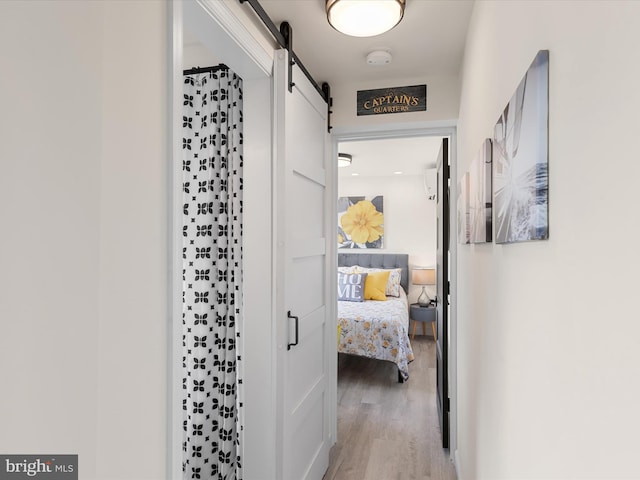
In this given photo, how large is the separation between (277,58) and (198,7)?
0.62 m

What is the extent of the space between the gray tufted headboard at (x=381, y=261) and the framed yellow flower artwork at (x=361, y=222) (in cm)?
17

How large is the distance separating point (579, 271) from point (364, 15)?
1452 mm

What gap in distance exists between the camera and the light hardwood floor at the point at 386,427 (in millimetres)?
2568

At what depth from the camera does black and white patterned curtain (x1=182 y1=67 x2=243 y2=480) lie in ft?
7.00

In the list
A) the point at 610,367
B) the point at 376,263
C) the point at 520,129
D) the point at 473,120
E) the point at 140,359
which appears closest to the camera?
the point at 610,367

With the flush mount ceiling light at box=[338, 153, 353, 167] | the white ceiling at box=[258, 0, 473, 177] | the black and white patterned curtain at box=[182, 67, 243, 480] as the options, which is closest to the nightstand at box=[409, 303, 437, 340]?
the flush mount ceiling light at box=[338, 153, 353, 167]

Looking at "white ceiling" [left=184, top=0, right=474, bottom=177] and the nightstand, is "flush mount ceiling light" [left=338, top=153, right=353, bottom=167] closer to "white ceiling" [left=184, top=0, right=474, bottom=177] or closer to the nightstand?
"white ceiling" [left=184, top=0, right=474, bottom=177]

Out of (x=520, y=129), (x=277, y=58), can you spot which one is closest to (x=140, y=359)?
(x=520, y=129)

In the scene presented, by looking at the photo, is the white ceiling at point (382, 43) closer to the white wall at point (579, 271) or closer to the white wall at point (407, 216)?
the white wall at point (579, 271)

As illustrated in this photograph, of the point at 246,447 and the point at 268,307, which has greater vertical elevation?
the point at 268,307

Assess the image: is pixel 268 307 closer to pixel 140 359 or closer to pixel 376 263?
pixel 140 359

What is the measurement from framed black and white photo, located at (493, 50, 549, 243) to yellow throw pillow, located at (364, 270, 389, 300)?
4496 mm

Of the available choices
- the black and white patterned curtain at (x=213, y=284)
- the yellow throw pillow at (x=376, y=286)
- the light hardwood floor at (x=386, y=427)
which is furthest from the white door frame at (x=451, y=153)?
the yellow throw pillow at (x=376, y=286)

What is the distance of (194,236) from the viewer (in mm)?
2162
